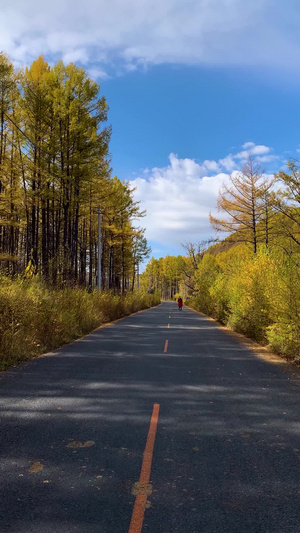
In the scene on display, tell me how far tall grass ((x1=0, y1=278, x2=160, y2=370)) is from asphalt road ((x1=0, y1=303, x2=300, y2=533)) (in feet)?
4.90

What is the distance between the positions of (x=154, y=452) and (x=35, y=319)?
757cm

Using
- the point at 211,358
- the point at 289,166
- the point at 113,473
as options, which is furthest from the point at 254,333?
the point at 113,473

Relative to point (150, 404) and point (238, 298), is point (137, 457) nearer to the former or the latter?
point (150, 404)

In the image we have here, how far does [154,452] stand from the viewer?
12.6 ft

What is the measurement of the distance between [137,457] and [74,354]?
21.4ft

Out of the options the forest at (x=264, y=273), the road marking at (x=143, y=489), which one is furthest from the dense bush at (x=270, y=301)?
the road marking at (x=143, y=489)

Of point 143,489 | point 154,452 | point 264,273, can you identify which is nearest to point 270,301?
point 264,273

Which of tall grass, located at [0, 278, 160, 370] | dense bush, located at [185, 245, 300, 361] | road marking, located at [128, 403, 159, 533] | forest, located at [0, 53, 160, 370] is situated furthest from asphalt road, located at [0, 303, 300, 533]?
forest, located at [0, 53, 160, 370]

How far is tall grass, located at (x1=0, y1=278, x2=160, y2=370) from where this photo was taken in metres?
8.79

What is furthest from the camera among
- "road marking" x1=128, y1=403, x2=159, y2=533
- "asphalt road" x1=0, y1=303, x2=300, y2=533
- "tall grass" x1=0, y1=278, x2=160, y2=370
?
"tall grass" x1=0, y1=278, x2=160, y2=370

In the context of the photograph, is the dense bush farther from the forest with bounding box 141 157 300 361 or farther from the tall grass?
the tall grass

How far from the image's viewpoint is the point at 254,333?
581 inches

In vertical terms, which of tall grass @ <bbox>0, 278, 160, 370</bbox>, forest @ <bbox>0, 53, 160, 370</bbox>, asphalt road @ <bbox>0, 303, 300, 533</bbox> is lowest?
asphalt road @ <bbox>0, 303, 300, 533</bbox>

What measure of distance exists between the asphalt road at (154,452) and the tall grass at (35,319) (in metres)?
Answer: 1.49
